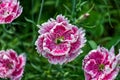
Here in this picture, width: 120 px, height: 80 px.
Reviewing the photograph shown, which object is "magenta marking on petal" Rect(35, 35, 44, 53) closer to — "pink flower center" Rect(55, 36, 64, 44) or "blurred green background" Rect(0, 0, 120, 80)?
"pink flower center" Rect(55, 36, 64, 44)

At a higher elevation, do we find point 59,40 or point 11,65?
point 59,40

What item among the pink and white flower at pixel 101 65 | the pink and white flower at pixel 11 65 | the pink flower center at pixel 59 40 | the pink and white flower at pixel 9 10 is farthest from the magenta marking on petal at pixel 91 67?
the pink and white flower at pixel 9 10

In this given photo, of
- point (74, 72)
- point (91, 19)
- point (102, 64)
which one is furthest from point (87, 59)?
point (91, 19)

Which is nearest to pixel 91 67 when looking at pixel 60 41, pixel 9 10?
pixel 60 41

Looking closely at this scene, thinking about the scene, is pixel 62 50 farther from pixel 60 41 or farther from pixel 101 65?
pixel 101 65

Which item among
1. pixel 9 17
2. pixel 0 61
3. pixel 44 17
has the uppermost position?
pixel 9 17

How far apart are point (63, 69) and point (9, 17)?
0.37 meters

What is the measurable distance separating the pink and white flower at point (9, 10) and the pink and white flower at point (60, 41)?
173mm

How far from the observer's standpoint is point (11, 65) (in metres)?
2.05

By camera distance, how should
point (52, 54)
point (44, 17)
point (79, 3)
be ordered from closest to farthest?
point (52, 54)
point (79, 3)
point (44, 17)

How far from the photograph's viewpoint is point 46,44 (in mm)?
1977

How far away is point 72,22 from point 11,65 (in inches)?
13.4

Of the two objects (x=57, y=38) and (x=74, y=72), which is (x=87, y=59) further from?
(x=74, y=72)

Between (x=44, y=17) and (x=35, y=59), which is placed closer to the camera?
(x=35, y=59)
